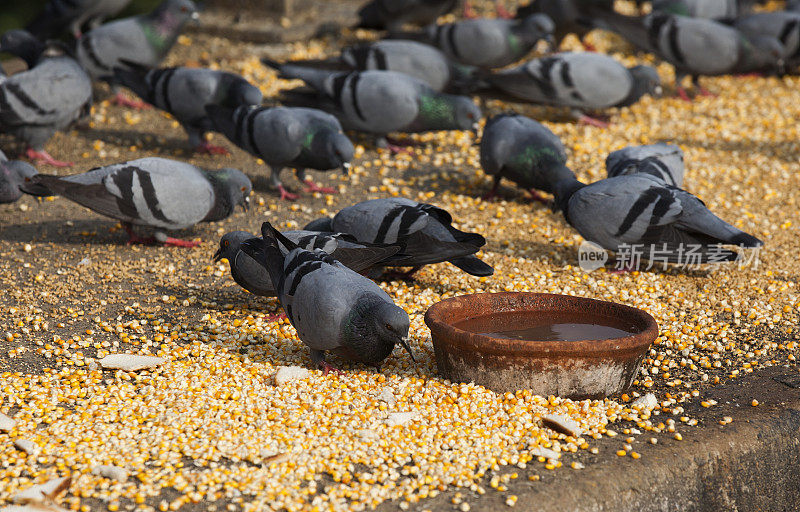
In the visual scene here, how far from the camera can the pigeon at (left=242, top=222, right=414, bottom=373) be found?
439cm

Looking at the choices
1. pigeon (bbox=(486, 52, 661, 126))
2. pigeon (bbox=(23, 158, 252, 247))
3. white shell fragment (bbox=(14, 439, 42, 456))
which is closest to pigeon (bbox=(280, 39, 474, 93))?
pigeon (bbox=(486, 52, 661, 126))

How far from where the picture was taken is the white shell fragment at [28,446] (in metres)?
3.83

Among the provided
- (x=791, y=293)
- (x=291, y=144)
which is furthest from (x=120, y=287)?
(x=791, y=293)

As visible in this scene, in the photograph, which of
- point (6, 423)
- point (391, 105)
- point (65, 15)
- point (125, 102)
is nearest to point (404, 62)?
point (391, 105)

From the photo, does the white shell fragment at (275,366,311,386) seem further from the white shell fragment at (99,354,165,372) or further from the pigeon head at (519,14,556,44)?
the pigeon head at (519,14,556,44)

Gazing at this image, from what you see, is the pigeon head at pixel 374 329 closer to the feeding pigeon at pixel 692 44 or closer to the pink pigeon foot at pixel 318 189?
the pink pigeon foot at pixel 318 189

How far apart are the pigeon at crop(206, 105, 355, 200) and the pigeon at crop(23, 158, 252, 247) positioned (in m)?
1.10

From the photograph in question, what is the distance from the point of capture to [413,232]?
18.5 feet

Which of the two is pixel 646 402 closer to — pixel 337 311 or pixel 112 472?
pixel 337 311

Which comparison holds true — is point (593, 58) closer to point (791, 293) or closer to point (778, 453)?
point (791, 293)

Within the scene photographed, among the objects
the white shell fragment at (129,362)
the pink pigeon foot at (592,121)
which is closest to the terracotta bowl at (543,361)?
the white shell fragment at (129,362)

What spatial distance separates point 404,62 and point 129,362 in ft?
19.3

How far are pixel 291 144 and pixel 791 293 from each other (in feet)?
13.5

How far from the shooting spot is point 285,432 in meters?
4.04
